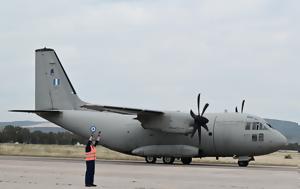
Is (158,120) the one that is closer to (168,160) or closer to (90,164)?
(168,160)

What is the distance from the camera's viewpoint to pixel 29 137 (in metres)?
101

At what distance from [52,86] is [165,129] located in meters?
11.3

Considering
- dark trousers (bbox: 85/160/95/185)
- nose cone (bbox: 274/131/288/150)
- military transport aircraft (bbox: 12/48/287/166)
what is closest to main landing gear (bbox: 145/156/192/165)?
military transport aircraft (bbox: 12/48/287/166)

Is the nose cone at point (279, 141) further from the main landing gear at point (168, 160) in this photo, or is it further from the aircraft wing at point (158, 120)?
the main landing gear at point (168, 160)

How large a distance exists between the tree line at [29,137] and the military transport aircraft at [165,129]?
51.8 m

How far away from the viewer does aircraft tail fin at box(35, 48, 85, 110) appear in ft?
142

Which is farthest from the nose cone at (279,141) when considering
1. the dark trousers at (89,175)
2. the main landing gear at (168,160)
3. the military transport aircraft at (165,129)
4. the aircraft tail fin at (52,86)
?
the dark trousers at (89,175)

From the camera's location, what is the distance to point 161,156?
127 feet

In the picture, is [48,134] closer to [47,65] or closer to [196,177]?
[47,65]

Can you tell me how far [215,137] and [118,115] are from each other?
8110 millimetres

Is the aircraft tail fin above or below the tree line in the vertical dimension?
above

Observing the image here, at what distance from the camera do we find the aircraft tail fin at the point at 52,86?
4322 cm

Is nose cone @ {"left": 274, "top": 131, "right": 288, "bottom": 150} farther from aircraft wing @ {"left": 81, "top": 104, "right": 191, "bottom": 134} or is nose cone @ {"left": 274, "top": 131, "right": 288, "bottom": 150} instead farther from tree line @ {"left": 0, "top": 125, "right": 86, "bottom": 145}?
tree line @ {"left": 0, "top": 125, "right": 86, "bottom": 145}

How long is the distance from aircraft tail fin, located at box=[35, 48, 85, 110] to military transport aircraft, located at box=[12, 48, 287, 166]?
8 cm
